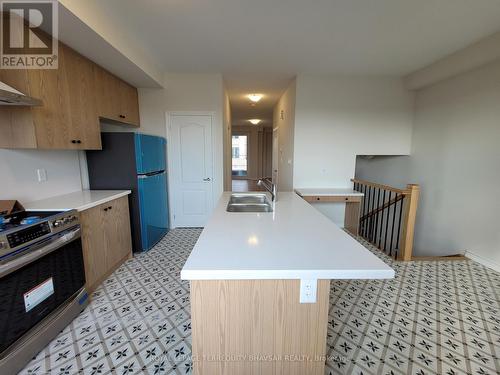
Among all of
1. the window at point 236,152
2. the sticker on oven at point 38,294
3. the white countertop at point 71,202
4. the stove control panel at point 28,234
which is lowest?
the sticker on oven at point 38,294

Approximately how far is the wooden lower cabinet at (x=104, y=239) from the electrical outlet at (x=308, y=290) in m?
2.02

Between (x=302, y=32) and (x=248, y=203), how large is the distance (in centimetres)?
198

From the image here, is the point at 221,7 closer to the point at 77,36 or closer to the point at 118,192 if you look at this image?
the point at 77,36

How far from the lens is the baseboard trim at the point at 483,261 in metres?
2.73

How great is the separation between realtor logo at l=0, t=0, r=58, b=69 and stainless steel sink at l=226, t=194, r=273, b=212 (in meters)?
2.03

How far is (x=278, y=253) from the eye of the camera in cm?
114

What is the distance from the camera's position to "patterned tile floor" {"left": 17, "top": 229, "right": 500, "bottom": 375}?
1494 mm

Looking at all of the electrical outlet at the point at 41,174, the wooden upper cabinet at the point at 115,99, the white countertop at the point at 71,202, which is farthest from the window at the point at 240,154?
the electrical outlet at the point at 41,174

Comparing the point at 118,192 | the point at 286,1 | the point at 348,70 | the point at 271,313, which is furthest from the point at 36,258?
the point at 348,70

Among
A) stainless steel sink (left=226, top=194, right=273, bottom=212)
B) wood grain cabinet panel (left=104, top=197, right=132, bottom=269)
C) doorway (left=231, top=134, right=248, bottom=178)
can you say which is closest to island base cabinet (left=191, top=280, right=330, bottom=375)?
stainless steel sink (left=226, top=194, right=273, bottom=212)

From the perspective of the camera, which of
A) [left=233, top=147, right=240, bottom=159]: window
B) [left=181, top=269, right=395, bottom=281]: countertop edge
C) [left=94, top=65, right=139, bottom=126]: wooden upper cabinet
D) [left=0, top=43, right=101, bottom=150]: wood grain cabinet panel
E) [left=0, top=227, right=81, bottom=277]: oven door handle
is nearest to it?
[left=181, top=269, right=395, bottom=281]: countertop edge

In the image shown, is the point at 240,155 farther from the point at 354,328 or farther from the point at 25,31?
the point at 354,328

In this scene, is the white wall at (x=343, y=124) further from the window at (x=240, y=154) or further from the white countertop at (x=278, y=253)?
the window at (x=240, y=154)

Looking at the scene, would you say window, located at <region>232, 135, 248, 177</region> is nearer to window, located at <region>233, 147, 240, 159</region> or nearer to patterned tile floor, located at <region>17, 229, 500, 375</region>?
window, located at <region>233, 147, 240, 159</region>
